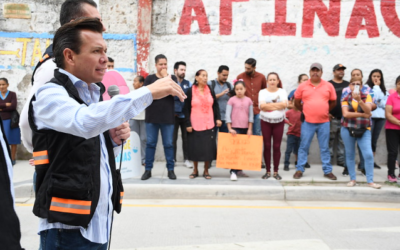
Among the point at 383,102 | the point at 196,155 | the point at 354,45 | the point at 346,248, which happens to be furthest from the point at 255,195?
the point at 354,45

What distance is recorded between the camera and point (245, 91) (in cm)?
834

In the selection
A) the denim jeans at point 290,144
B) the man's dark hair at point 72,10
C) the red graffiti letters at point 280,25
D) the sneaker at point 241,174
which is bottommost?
the sneaker at point 241,174

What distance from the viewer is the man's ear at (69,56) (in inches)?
79.0

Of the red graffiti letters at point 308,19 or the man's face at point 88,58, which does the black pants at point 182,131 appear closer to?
the red graffiti letters at point 308,19

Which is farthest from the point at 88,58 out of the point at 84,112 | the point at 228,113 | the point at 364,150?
the point at 364,150

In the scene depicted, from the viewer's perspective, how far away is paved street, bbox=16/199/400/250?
179 inches

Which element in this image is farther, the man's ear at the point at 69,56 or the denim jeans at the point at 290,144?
the denim jeans at the point at 290,144

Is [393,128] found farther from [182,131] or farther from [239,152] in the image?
[182,131]

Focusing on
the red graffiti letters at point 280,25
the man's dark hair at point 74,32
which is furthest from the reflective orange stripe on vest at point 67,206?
the red graffiti letters at point 280,25

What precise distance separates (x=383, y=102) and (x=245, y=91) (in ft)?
9.34

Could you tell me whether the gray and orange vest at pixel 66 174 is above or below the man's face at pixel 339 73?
below

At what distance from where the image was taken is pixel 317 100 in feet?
24.6

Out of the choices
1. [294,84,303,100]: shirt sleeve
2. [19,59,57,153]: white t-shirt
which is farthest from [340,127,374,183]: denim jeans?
[19,59,57,153]: white t-shirt

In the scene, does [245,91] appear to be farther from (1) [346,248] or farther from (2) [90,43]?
(2) [90,43]
